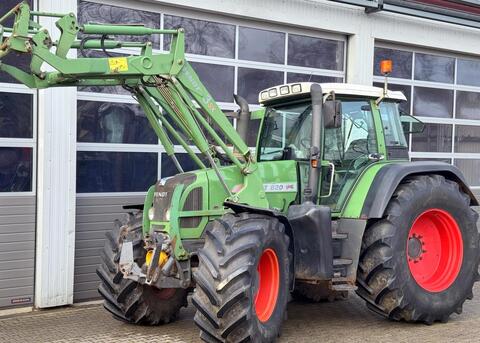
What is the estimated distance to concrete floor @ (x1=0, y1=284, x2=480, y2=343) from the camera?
6.11 meters

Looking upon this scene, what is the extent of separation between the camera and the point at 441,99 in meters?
11.7

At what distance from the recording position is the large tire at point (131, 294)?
6195mm

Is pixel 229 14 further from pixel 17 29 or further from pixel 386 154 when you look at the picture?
pixel 17 29

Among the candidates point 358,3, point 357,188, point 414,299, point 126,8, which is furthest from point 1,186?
point 358,3

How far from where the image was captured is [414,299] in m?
6.33

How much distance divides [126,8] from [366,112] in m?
3.36

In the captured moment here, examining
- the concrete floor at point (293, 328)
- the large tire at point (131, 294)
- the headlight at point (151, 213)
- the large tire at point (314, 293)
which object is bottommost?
the concrete floor at point (293, 328)

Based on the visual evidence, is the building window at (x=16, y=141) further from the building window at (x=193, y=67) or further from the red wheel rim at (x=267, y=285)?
the red wheel rim at (x=267, y=285)

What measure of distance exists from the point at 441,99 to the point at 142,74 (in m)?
7.65

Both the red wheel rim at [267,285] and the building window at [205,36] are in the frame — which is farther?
the building window at [205,36]

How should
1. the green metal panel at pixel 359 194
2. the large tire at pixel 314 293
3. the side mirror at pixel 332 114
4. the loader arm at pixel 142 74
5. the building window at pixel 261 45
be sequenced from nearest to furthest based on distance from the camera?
the loader arm at pixel 142 74 → the side mirror at pixel 332 114 → the green metal panel at pixel 359 194 → the large tire at pixel 314 293 → the building window at pixel 261 45

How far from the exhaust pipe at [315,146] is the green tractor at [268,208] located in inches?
0.5

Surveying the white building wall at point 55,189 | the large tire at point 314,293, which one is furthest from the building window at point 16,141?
the large tire at point 314,293

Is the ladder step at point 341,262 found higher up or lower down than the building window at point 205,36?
lower down
